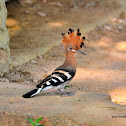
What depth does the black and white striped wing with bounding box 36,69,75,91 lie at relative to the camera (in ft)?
12.6

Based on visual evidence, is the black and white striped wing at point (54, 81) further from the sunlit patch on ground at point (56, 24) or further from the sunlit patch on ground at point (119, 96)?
the sunlit patch on ground at point (56, 24)

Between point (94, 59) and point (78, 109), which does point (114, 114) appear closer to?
point (78, 109)

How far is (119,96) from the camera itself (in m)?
4.58

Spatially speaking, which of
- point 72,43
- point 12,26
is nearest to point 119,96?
point 72,43

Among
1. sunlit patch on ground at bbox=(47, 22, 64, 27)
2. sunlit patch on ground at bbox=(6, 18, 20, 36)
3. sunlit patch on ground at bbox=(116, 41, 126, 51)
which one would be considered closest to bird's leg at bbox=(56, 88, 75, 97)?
sunlit patch on ground at bbox=(116, 41, 126, 51)

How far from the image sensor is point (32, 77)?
5.18 m

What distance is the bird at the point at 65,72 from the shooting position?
3836 mm

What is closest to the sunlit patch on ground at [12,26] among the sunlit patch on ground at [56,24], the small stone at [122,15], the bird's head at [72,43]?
the sunlit patch on ground at [56,24]

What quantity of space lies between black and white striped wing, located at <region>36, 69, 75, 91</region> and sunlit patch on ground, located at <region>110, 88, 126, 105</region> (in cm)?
94

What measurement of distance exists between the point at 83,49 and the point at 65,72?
3.17 metres

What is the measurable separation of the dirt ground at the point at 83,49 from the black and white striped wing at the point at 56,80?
78cm

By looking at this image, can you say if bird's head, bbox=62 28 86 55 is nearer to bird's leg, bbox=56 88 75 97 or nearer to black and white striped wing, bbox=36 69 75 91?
black and white striped wing, bbox=36 69 75 91

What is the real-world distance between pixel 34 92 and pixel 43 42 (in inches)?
135

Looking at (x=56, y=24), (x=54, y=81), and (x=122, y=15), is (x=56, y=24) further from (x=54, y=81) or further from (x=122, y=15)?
(x=54, y=81)
